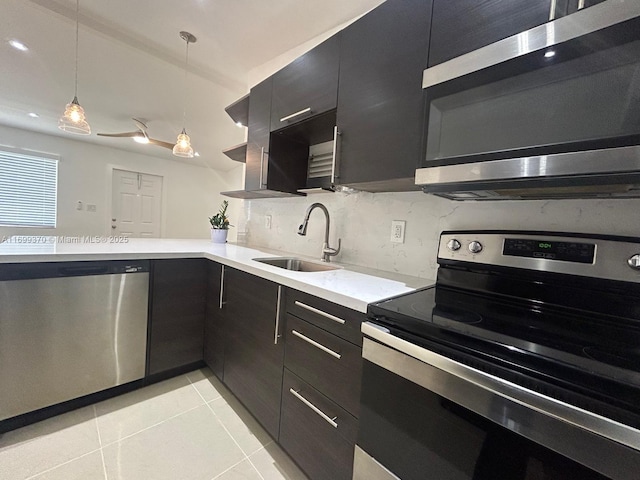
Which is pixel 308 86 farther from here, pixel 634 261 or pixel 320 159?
pixel 634 261

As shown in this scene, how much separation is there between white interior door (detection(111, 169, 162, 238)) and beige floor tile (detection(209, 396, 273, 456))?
522 cm

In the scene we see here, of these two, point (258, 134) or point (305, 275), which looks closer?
point (305, 275)

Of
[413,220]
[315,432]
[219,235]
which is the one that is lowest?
[315,432]

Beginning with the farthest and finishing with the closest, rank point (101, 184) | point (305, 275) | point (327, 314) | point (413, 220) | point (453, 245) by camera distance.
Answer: point (101, 184), point (413, 220), point (305, 275), point (453, 245), point (327, 314)

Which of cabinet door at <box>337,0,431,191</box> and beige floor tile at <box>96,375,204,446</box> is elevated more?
cabinet door at <box>337,0,431,191</box>

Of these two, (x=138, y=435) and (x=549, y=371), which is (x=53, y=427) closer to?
(x=138, y=435)

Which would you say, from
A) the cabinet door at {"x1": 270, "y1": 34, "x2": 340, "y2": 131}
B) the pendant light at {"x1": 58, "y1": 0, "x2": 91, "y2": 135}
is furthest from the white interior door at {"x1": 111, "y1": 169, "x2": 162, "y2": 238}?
the cabinet door at {"x1": 270, "y1": 34, "x2": 340, "y2": 131}

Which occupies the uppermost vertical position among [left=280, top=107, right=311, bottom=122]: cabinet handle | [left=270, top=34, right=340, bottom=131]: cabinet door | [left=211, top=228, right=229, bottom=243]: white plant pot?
[left=270, top=34, right=340, bottom=131]: cabinet door

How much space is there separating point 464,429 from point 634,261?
2.19 feet

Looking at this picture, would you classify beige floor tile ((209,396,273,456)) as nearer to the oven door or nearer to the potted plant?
the oven door

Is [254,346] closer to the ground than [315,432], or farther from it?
farther from it

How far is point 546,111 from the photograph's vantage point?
71cm

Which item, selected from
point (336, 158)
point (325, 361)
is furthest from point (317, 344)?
point (336, 158)

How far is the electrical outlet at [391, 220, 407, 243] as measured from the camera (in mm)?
1373
